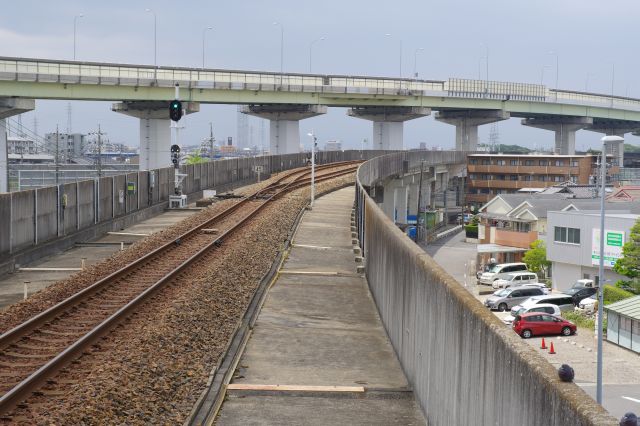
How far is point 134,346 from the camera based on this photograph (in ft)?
44.1

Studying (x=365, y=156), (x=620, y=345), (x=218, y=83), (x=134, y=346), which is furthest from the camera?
(x=365, y=156)

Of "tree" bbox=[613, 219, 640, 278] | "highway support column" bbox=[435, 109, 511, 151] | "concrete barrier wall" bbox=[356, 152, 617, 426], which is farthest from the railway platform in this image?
"highway support column" bbox=[435, 109, 511, 151]

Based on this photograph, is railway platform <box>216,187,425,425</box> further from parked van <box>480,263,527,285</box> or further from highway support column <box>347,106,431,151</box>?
highway support column <box>347,106,431,151</box>

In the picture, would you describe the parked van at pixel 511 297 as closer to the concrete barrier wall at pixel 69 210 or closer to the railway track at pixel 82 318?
the railway track at pixel 82 318

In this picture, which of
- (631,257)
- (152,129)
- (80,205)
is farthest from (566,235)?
(80,205)

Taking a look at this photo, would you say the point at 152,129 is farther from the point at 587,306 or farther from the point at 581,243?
the point at 587,306

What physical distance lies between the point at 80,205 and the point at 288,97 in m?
51.7

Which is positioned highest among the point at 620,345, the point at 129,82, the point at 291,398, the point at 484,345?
the point at 129,82

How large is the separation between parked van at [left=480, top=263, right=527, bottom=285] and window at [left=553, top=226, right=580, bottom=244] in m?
6.52

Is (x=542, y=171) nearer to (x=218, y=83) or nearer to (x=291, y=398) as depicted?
(x=218, y=83)

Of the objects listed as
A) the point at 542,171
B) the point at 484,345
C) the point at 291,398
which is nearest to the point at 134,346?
the point at 291,398

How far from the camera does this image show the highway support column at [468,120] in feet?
365

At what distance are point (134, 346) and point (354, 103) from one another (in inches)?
3013

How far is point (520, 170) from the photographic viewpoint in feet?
384
